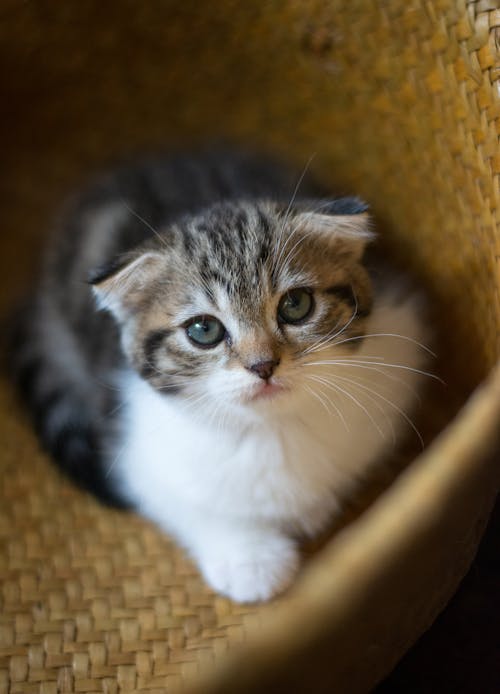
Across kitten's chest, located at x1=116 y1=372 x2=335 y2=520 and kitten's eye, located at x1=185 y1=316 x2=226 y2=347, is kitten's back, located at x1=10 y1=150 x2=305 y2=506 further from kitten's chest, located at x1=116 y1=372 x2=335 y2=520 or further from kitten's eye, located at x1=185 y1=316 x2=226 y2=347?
kitten's eye, located at x1=185 y1=316 x2=226 y2=347

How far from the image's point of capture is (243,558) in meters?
1.22

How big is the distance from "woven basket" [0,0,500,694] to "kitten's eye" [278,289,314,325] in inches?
11.9

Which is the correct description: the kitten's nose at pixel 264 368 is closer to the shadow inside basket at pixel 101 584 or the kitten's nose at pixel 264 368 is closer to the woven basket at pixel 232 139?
the woven basket at pixel 232 139

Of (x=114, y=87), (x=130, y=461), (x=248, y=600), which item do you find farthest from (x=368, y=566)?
(x=114, y=87)

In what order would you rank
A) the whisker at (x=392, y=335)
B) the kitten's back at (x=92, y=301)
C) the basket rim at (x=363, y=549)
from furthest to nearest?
1. the kitten's back at (x=92, y=301)
2. the whisker at (x=392, y=335)
3. the basket rim at (x=363, y=549)

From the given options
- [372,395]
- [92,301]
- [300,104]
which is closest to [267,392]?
[372,395]

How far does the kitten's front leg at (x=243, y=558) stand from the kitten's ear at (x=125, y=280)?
1.46 feet

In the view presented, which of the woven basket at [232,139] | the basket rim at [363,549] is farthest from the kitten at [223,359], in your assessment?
the basket rim at [363,549]

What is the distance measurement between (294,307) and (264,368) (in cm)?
13

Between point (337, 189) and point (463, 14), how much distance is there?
1.84 feet

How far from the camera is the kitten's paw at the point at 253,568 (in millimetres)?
1197

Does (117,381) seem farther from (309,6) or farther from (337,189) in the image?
(309,6)

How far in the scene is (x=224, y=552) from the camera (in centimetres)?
125

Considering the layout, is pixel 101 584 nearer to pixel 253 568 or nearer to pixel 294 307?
pixel 253 568
